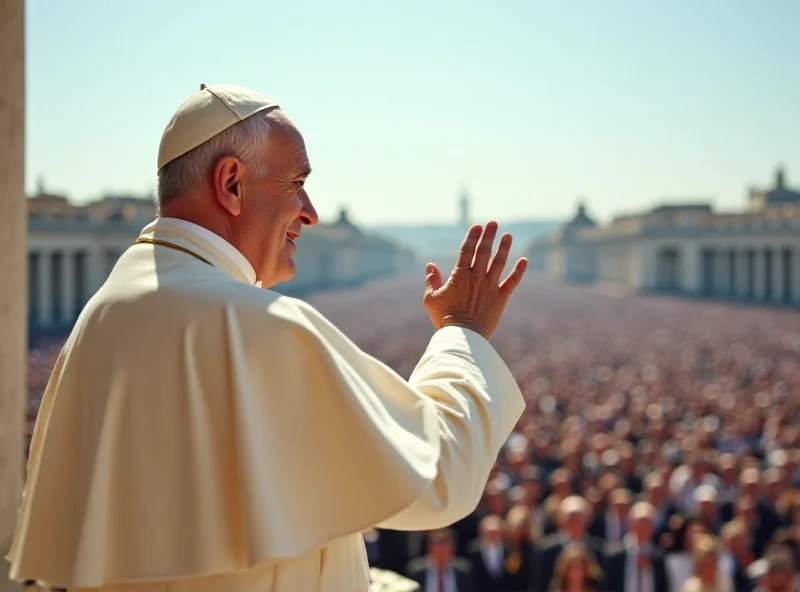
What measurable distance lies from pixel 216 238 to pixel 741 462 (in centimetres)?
1024

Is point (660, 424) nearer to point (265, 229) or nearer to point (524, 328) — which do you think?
point (265, 229)

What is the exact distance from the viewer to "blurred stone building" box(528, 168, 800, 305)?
83750mm

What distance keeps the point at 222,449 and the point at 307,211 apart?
621mm

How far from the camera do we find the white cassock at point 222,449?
1.93 meters

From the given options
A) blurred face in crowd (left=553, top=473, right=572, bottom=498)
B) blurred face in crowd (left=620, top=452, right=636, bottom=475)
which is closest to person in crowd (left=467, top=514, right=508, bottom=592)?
blurred face in crowd (left=553, top=473, right=572, bottom=498)

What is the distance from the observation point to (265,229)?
222 centimetres

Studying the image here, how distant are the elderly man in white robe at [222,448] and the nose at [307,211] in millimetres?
276

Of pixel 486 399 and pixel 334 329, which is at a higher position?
pixel 334 329

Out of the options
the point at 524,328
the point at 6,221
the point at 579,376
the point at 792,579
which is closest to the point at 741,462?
the point at 792,579

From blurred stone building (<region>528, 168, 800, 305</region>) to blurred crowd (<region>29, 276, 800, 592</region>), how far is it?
57883 millimetres

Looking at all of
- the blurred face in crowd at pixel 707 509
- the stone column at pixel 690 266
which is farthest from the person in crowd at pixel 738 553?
the stone column at pixel 690 266

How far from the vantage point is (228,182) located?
2.16 m

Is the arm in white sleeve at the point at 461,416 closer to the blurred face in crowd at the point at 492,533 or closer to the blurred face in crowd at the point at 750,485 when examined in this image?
the blurred face in crowd at the point at 492,533

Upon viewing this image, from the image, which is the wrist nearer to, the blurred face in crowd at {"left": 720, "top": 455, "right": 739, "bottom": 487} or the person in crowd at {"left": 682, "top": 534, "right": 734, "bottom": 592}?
the person in crowd at {"left": 682, "top": 534, "right": 734, "bottom": 592}
